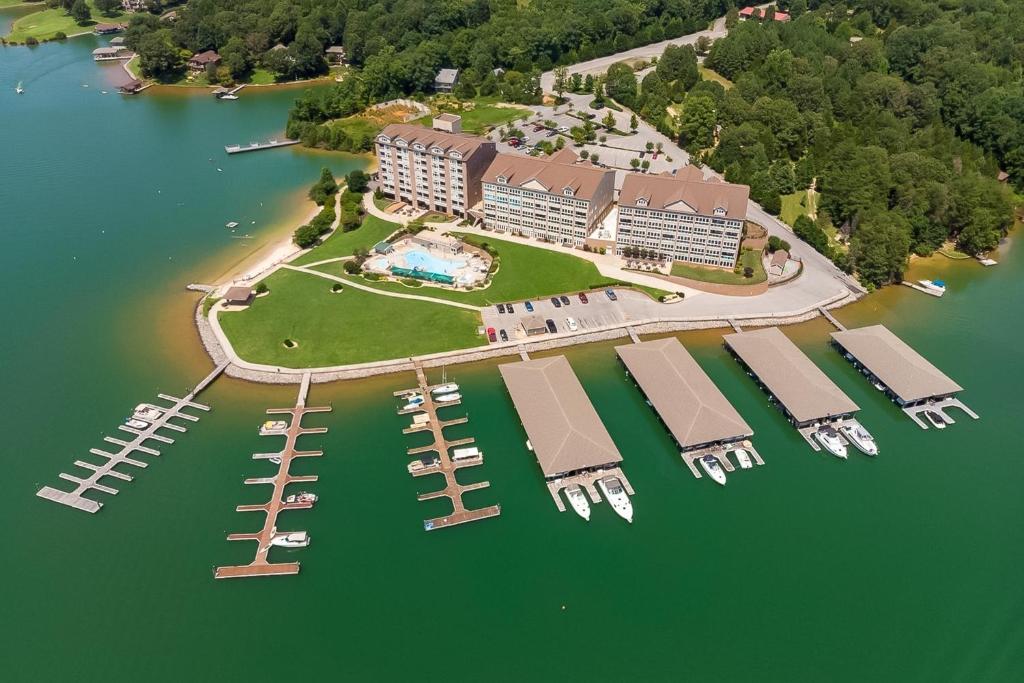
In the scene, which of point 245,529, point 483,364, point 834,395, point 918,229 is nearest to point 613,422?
point 483,364

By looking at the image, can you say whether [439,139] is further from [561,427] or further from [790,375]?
[790,375]

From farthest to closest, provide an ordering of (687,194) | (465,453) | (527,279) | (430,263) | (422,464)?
(430,263) < (687,194) < (527,279) < (465,453) < (422,464)

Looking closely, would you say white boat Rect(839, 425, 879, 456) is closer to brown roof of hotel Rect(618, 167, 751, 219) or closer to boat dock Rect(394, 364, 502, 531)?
brown roof of hotel Rect(618, 167, 751, 219)

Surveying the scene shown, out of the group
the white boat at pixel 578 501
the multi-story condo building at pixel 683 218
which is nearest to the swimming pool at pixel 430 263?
the multi-story condo building at pixel 683 218

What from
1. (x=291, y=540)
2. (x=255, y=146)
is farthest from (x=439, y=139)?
(x=291, y=540)

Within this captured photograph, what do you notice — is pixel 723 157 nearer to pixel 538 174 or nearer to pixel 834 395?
pixel 538 174

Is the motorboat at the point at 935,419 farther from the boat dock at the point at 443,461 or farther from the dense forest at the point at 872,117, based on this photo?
the boat dock at the point at 443,461

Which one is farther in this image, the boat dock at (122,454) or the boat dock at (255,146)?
the boat dock at (255,146)
